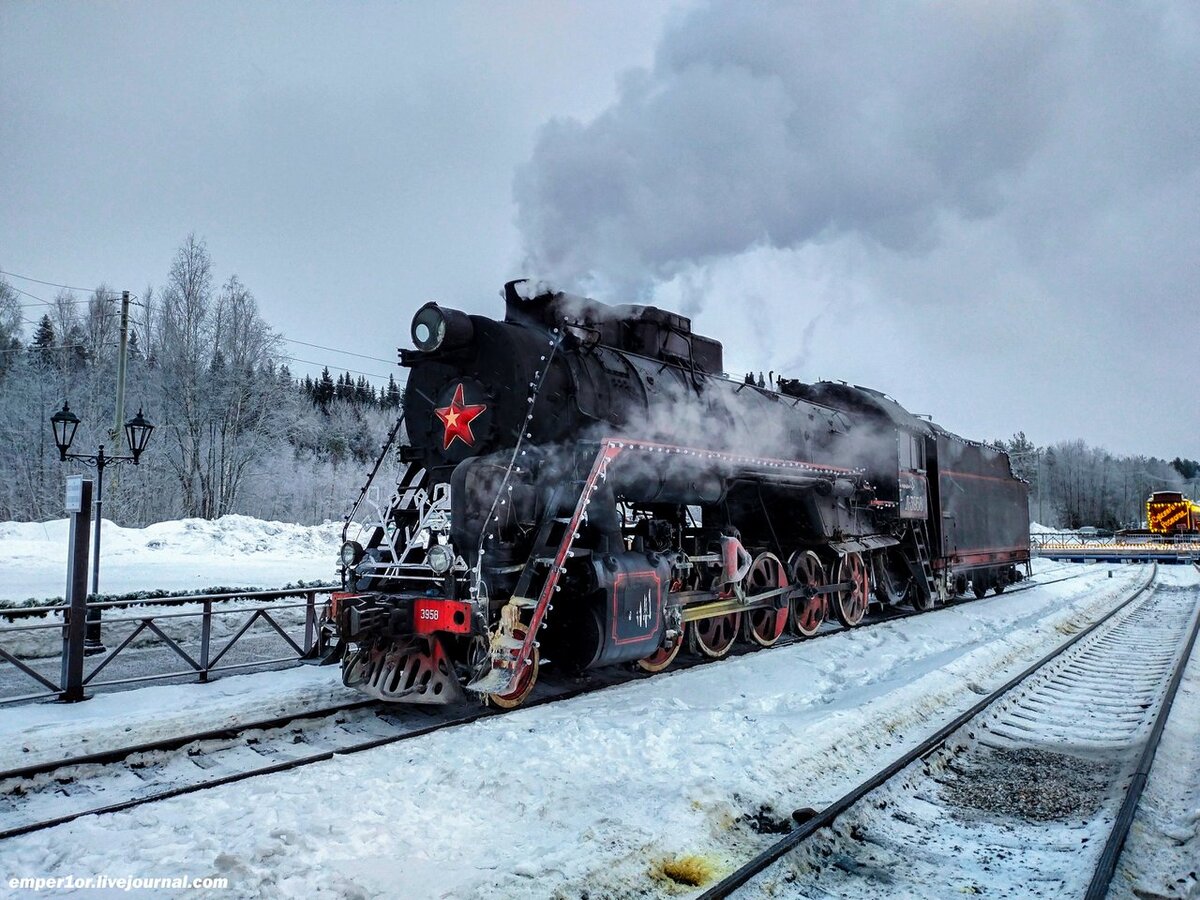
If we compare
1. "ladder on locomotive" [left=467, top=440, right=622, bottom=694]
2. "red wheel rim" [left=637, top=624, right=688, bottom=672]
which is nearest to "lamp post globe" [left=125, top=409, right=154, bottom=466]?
"ladder on locomotive" [left=467, top=440, right=622, bottom=694]

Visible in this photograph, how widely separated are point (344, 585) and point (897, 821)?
5.25 metres

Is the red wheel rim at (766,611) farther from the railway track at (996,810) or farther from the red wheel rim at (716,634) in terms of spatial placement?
the railway track at (996,810)

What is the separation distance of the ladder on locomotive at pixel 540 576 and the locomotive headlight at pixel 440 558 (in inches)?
23.9

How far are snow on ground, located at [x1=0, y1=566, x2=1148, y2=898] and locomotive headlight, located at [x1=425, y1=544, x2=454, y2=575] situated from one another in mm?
1316

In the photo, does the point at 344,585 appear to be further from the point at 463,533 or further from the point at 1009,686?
the point at 1009,686

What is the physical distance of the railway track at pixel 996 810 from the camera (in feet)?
12.7

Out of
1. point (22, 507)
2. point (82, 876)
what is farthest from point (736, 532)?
point (22, 507)

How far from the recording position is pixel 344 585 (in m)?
7.45

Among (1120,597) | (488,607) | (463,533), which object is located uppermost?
(463,533)

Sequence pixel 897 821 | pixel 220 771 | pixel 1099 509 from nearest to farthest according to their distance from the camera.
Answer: pixel 897 821
pixel 220 771
pixel 1099 509

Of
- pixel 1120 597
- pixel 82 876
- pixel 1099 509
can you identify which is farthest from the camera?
pixel 1099 509

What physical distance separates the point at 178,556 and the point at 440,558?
17.2 metres

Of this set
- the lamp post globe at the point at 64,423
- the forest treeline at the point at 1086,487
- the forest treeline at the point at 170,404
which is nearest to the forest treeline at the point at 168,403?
the forest treeline at the point at 170,404

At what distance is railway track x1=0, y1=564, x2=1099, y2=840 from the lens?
4816mm
